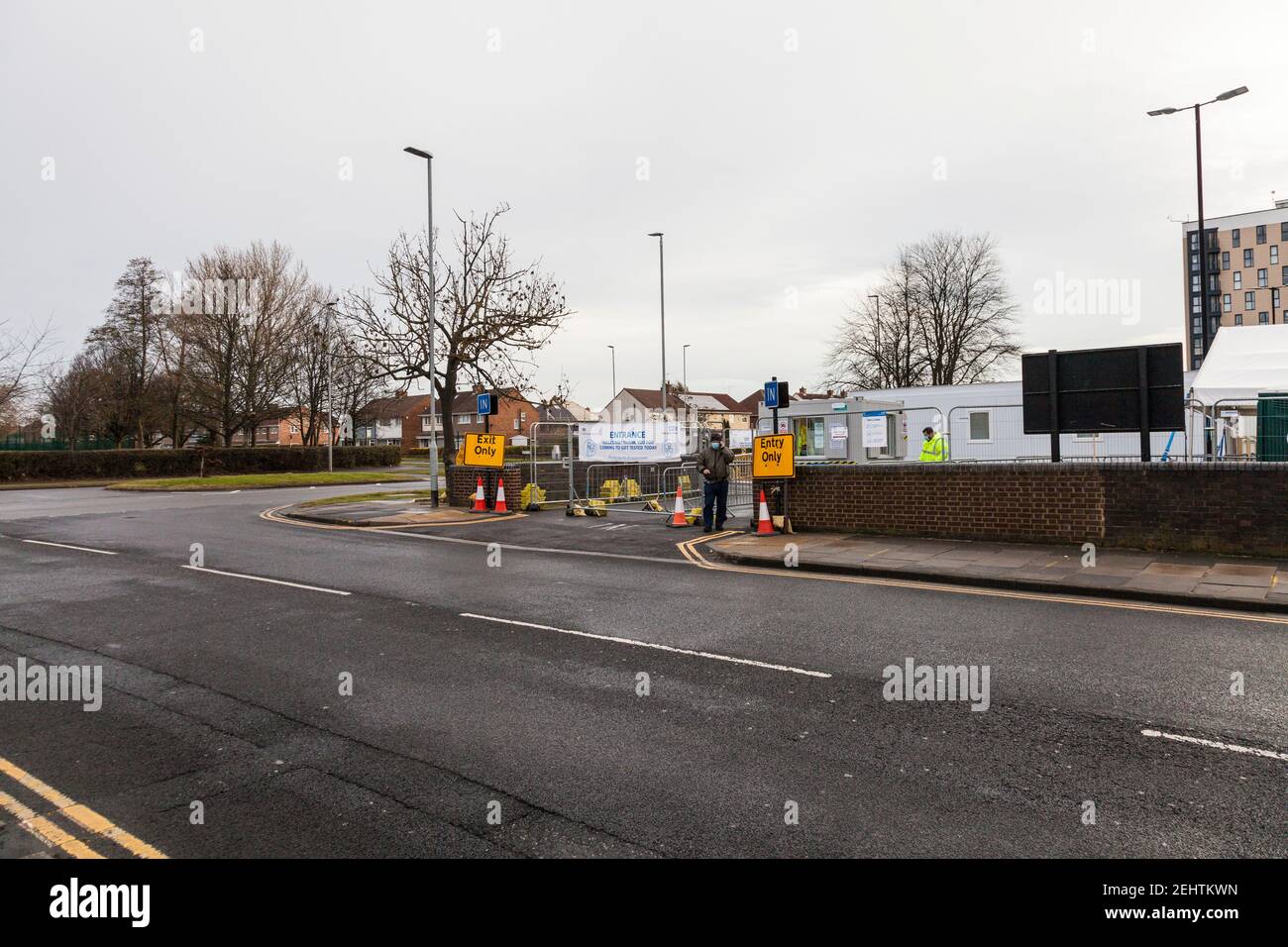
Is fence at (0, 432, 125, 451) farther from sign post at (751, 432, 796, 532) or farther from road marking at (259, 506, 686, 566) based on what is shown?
sign post at (751, 432, 796, 532)

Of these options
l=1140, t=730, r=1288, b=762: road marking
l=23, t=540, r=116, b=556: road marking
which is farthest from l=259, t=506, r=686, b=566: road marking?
l=1140, t=730, r=1288, b=762: road marking

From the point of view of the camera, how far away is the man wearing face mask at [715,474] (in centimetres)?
1526

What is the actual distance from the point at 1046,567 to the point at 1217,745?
633 centimetres

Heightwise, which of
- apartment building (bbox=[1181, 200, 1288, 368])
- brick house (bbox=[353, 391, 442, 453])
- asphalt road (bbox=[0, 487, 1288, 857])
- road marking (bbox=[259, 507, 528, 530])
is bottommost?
asphalt road (bbox=[0, 487, 1288, 857])

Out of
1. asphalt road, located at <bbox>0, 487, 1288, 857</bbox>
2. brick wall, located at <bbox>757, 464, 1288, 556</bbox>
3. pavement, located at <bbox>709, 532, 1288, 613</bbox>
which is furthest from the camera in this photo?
brick wall, located at <bbox>757, 464, 1288, 556</bbox>

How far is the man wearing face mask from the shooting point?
15258mm

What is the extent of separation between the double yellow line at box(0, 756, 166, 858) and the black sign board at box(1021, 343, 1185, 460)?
12655 millimetres

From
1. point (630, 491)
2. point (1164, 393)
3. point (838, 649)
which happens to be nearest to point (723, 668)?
point (838, 649)

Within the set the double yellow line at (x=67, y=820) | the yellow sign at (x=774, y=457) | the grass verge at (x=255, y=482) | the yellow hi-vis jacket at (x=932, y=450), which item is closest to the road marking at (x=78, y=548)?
the double yellow line at (x=67, y=820)

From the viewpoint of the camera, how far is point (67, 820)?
154 inches

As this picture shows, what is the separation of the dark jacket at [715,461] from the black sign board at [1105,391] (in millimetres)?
5203

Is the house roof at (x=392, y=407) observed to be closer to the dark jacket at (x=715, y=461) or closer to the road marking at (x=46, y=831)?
the dark jacket at (x=715, y=461)

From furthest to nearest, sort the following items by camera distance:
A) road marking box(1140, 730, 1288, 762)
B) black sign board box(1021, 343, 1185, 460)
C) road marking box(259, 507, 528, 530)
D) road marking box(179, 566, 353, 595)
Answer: road marking box(259, 507, 528, 530) < black sign board box(1021, 343, 1185, 460) < road marking box(179, 566, 353, 595) < road marking box(1140, 730, 1288, 762)

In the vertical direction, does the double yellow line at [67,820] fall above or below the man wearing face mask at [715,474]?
below
